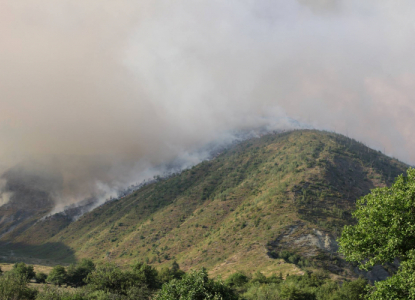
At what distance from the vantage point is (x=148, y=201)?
175 metres

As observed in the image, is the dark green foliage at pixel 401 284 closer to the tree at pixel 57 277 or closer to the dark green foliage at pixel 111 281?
the dark green foliage at pixel 111 281

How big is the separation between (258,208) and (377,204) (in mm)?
90379

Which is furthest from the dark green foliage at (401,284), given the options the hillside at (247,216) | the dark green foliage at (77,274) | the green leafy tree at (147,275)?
the dark green foliage at (77,274)

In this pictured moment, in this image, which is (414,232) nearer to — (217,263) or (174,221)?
(217,263)

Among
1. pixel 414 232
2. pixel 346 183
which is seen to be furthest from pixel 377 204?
pixel 346 183

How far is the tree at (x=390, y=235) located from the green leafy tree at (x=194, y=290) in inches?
397

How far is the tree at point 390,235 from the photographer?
15.2 meters

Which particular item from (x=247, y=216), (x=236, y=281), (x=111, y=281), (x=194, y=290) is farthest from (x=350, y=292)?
(x=247, y=216)

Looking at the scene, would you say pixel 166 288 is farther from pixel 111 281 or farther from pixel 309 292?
pixel 309 292

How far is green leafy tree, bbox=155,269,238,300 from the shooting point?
64.7ft

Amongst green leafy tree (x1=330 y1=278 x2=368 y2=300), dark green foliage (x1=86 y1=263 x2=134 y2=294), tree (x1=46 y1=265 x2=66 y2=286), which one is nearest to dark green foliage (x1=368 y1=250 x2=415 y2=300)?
green leafy tree (x1=330 y1=278 x2=368 y2=300)

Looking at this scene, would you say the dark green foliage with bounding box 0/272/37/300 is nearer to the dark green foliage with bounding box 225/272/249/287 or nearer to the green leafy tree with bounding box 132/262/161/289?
the green leafy tree with bounding box 132/262/161/289

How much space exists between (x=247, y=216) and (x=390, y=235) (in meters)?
90.2

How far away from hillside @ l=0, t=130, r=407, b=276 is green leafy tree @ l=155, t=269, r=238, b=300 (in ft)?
176
